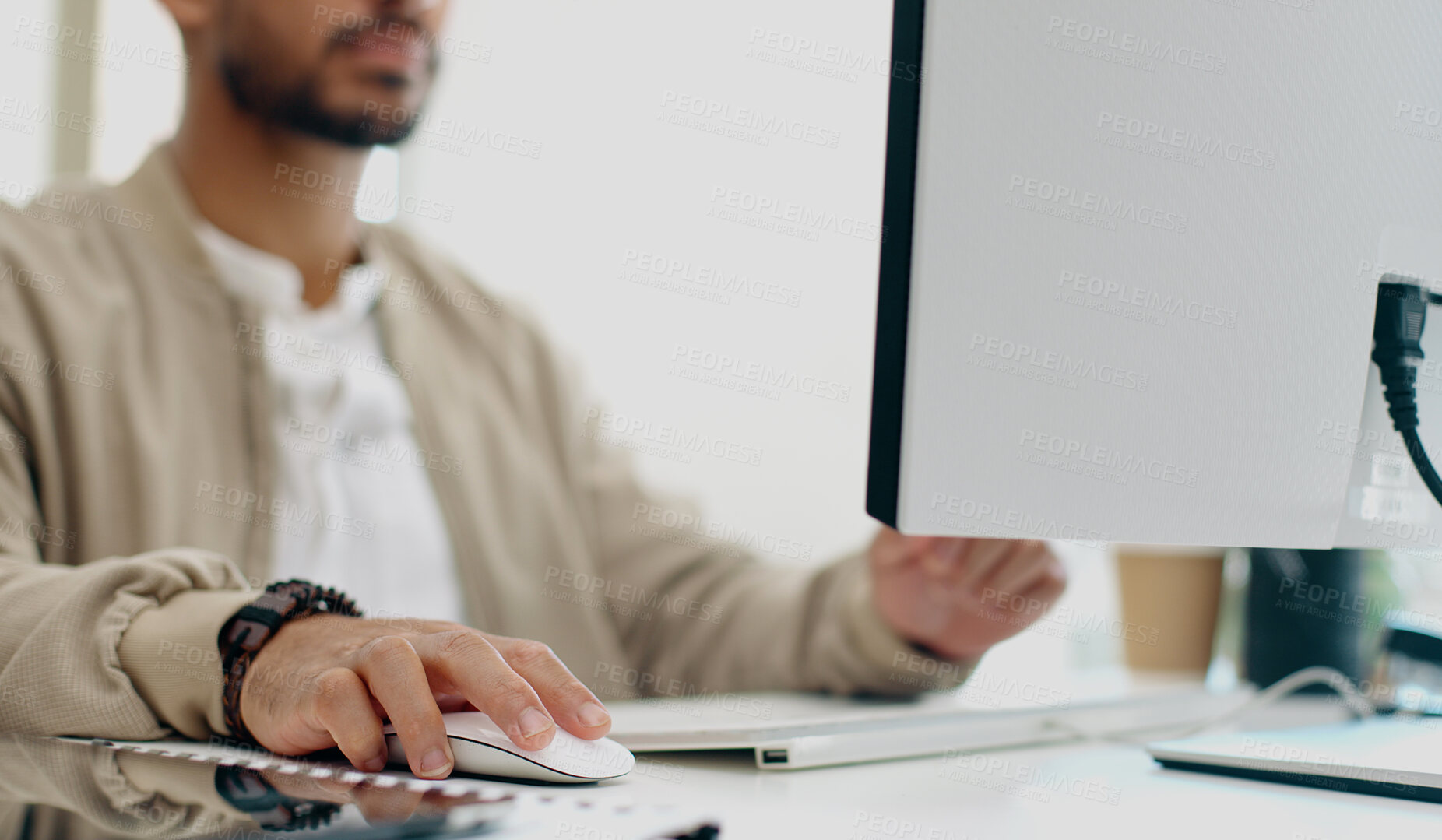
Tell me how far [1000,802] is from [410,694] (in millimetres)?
280

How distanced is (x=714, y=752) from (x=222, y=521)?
2.07 feet

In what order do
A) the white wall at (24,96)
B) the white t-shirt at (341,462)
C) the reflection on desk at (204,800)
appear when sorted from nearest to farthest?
1. the reflection on desk at (204,800)
2. the white t-shirt at (341,462)
3. the white wall at (24,96)

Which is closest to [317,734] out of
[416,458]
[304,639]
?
[304,639]

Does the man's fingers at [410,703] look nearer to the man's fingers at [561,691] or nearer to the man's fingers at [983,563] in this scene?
the man's fingers at [561,691]

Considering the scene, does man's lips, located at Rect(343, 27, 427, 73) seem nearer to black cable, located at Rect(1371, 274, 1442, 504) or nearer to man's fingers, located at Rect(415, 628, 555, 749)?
man's fingers, located at Rect(415, 628, 555, 749)

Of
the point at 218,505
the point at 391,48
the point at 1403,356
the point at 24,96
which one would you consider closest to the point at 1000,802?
the point at 1403,356

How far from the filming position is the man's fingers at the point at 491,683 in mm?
381

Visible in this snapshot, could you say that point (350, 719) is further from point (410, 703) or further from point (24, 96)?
point (24, 96)

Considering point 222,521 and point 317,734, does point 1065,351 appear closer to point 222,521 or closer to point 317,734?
point 317,734

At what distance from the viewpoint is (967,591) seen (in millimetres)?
738

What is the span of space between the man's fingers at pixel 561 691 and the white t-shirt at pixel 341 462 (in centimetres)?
62

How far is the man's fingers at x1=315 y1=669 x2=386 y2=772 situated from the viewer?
1.33ft

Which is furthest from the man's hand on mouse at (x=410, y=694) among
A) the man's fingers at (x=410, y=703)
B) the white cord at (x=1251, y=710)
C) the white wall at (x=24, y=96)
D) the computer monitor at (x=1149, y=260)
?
the white wall at (x=24, y=96)

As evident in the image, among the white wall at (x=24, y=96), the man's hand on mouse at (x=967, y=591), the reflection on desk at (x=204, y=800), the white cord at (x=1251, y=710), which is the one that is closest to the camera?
the reflection on desk at (x=204, y=800)
